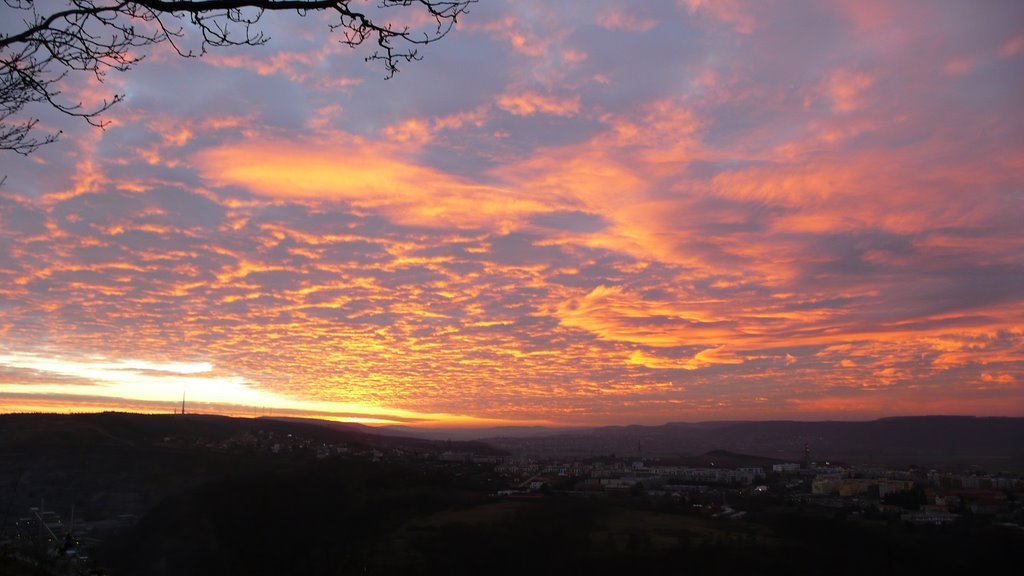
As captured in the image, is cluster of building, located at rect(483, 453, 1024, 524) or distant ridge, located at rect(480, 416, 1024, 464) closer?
cluster of building, located at rect(483, 453, 1024, 524)

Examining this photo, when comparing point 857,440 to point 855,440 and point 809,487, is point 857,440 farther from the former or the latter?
point 809,487

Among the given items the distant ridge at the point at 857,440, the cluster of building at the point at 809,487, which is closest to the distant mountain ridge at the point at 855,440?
the distant ridge at the point at 857,440

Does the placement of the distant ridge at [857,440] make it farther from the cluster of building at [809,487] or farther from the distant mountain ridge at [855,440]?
the cluster of building at [809,487]

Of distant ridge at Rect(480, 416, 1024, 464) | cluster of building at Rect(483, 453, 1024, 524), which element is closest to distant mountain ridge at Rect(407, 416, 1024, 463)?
distant ridge at Rect(480, 416, 1024, 464)

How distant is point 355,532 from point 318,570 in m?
3.48

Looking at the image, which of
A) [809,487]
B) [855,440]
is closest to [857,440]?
Answer: [855,440]

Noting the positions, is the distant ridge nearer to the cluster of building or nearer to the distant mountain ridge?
the distant mountain ridge

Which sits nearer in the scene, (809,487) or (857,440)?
(809,487)

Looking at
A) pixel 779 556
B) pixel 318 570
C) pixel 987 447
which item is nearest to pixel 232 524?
pixel 318 570

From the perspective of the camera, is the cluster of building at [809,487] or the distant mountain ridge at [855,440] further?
the distant mountain ridge at [855,440]

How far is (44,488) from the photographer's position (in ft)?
88.4

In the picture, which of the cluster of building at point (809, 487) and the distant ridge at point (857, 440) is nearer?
the cluster of building at point (809, 487)

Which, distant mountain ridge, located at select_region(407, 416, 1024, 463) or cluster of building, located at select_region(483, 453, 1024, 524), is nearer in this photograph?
cluster of building, located at select_region(483, 453, 1024, 524)

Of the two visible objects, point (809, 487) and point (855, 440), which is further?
point (855, 440)
